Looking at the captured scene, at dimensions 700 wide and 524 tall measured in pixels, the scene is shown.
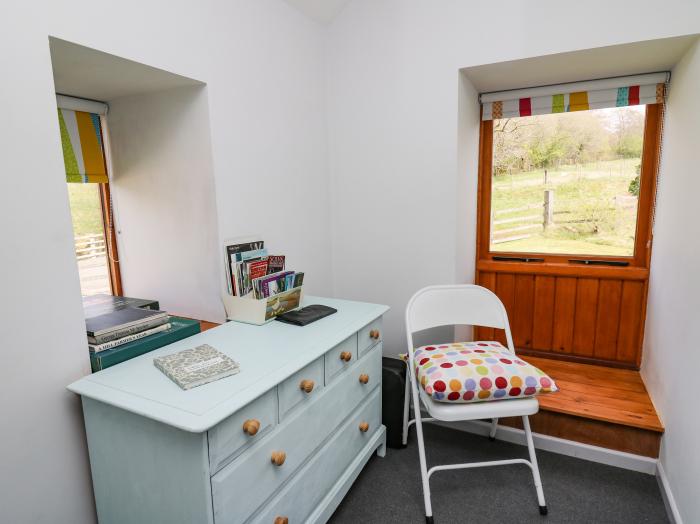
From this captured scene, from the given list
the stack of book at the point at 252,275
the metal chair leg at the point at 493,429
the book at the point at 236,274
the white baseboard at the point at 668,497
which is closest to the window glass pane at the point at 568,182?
the metal chair leg at the point at 493,429

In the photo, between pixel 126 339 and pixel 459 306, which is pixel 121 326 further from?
pixel 459 306

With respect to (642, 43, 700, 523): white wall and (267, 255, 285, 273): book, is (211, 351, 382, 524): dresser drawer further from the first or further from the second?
(642, 43, 700, 523): white wall

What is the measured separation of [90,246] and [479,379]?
6.13 feet

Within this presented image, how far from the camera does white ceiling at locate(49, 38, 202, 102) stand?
138 centimetres

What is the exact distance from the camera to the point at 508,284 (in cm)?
290

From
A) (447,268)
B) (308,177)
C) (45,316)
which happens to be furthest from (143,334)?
(447,268)

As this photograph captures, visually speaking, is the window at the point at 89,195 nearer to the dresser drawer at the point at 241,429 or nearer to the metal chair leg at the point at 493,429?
the dresser drawer at the point at 241,429

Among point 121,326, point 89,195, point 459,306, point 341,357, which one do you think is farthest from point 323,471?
point 89,195

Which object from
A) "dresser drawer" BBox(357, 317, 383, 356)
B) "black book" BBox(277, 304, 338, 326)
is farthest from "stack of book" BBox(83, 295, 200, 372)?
"dresser drawer" BBox(357, 317, 383, 356)

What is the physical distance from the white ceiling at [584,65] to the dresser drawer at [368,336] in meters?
1.45

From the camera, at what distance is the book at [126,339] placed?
1.38 meters

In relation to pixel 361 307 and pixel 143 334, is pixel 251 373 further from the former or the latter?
pixel 361 307

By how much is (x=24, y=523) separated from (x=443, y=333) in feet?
6.62

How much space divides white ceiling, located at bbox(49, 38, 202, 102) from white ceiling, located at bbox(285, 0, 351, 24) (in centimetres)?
91
